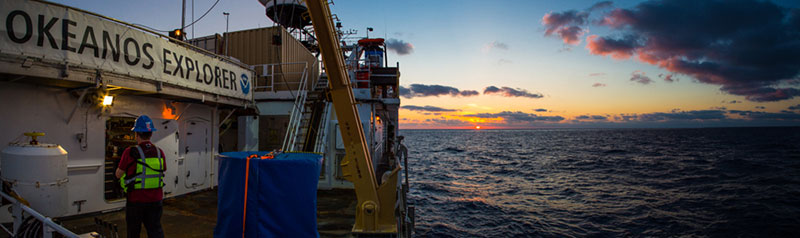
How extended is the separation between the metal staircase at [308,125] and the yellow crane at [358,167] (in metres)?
4.44

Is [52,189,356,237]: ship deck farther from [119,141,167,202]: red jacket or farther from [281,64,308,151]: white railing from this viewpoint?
[281,64,308,151]: white railing

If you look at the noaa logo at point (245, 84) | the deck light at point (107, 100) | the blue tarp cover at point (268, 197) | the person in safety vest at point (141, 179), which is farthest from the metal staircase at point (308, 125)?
the blue tarp cover at point (268, 197)

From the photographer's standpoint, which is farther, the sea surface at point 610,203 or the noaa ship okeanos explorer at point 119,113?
the sea surface at point 610,203

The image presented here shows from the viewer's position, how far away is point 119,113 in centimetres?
786

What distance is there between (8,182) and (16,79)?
7.07 feet

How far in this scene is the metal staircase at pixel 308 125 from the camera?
10.5 meters

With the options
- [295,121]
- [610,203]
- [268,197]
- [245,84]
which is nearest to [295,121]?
[295,121]

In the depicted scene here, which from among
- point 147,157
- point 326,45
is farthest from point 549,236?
point 147,157

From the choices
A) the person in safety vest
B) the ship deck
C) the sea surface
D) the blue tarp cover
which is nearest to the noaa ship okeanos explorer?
the ship deck

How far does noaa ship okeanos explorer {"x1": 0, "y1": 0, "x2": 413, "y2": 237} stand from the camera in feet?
17.2

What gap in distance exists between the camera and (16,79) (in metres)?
5.90

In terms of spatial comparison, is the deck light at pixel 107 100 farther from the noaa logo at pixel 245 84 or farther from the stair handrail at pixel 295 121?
the stair handrail at pixel 295 121

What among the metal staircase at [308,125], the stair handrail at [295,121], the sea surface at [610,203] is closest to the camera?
the stair handrail at [295,121]

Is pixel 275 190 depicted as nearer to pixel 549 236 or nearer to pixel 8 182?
pixel 8 182
